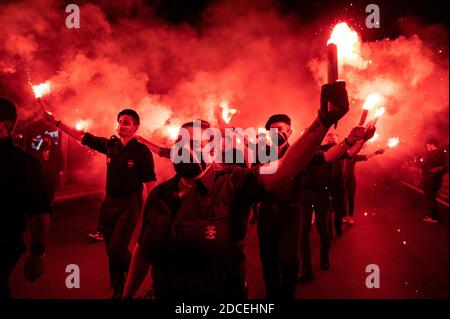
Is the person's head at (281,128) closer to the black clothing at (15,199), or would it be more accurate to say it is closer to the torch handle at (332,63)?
the torch handle at (332,63)

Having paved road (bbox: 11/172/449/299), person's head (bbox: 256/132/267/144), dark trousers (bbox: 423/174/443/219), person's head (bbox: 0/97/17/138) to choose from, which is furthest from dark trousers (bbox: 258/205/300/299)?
dark trousers (bbox: 423/174/443/219)

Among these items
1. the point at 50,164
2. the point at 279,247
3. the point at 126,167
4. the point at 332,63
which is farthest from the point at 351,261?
the point at 50,164

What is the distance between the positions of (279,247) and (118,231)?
5.53ft

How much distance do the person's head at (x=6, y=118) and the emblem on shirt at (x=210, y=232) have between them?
183 centimetres

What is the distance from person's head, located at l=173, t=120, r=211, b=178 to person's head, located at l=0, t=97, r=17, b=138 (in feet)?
4.74

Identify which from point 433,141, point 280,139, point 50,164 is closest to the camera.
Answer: point 280,139

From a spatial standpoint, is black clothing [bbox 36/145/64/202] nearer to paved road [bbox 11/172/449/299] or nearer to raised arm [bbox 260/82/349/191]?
paved road [bbox 11/172/449/299]

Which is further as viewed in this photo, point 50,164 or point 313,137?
point 50,164

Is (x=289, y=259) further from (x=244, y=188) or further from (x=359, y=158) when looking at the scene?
(x=359, y=158)

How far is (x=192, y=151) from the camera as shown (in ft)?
6.26

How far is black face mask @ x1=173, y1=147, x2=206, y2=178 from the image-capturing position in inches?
74.4

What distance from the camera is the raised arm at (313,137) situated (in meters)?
1.49

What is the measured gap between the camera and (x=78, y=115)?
293 inches

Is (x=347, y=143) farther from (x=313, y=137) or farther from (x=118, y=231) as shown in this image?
(x=118, y=231)
